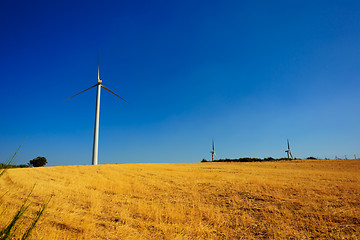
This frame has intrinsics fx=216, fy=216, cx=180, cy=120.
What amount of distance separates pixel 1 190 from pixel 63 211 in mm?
6182

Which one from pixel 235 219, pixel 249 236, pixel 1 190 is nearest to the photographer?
pixel 249 236

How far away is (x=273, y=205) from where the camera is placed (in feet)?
28.1

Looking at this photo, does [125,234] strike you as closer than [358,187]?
Yes

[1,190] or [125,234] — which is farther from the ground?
[1,190]

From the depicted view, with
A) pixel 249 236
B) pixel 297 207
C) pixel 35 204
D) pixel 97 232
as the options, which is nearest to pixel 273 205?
pixel 297 207

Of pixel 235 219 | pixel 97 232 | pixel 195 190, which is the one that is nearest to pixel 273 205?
pixel 235 219

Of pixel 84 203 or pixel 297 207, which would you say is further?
pixel 84 203

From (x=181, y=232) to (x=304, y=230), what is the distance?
142 inches

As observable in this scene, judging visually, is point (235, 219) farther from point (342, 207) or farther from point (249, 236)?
point (342, 207)

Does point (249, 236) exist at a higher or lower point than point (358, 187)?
lower

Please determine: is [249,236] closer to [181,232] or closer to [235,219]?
[235,219]

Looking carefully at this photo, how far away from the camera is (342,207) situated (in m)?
7.83

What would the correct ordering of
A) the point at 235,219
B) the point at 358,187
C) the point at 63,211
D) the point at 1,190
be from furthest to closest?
the point at 1,190 < the point at 358,187 < the point at 63,211 < the point at 235,219

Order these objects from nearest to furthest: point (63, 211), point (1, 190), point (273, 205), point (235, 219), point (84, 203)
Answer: point (235, 219)
point (63, 211)
point (273, 205)
point (84, 203)
point (1, 190)
